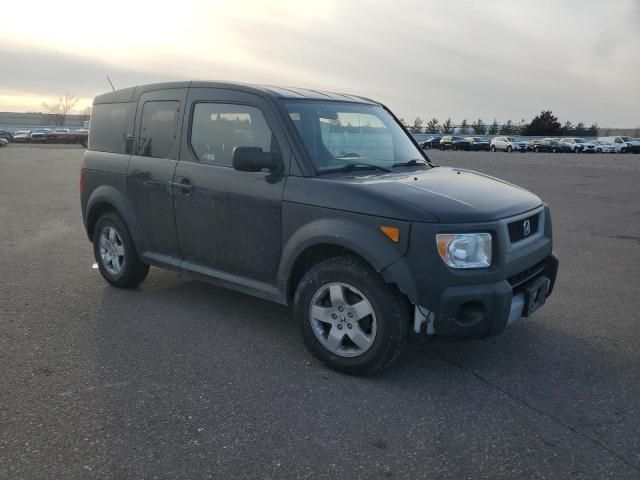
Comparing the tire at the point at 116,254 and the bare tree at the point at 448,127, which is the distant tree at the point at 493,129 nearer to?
the bare tree at the point at 448,127

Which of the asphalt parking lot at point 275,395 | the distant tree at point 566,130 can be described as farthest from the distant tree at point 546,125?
the asphalt parking lot at point 275,395

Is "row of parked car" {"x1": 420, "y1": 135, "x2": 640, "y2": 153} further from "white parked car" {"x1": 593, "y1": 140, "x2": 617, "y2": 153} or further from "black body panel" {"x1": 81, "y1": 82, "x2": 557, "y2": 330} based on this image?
"black body panel" {"x1": 81, "y1": 82, "x2": 557, "y2": 330}

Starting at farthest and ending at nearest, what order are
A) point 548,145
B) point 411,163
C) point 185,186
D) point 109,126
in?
point 548,145 < point 109,126 < point 411,163 < point 185,186

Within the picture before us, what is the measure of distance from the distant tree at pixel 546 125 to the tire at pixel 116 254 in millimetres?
79623

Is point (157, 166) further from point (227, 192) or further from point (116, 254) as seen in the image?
point (116, 254)

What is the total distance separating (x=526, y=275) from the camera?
4012mm

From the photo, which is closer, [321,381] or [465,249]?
[465,249]

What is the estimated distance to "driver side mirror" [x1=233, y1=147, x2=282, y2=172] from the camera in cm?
395

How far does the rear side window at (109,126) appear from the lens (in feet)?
17.9

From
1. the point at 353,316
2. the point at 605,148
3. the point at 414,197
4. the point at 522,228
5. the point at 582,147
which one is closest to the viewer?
the point at 414,197

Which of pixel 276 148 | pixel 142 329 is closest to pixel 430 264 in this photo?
pixel 276 148

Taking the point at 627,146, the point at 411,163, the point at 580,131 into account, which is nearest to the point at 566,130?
the point at 580,131

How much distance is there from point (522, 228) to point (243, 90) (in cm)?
230

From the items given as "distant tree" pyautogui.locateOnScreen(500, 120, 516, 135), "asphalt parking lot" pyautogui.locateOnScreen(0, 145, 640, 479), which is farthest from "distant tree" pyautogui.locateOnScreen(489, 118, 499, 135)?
"asphalt parking lot" pyautogui.locateOnScreen(0, 145, 640, 479)
